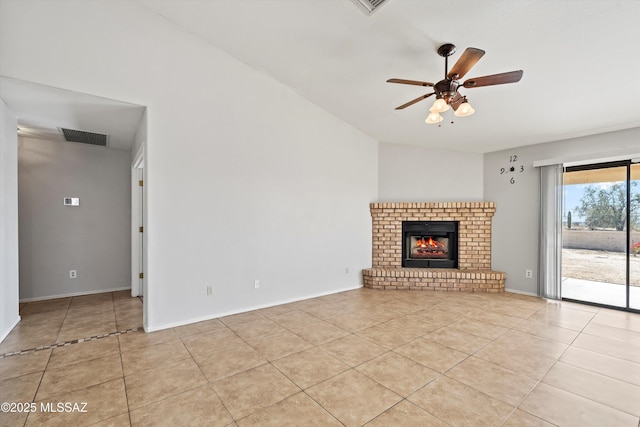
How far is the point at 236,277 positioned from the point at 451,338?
2659 mm

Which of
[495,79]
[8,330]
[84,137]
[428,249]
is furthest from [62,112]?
[428,249]

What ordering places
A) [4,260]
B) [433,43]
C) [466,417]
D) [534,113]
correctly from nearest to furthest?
[466,417] < [433,43] < [4,260] < [534,113]

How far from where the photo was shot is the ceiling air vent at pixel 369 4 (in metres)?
2.38

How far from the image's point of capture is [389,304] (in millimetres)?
4227

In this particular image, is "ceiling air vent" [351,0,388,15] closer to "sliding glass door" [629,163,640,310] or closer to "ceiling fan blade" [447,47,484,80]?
"ceiling fan blade" [447,47,484,80]

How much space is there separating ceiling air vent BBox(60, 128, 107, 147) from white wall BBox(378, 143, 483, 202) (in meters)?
4.74

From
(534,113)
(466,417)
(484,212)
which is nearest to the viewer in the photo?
(466,417)

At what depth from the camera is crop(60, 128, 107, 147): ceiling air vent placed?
404 centimetres

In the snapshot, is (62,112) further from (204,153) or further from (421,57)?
(421,57)

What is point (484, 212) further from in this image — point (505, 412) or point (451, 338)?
point (505, 412)

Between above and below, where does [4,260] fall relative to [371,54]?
below

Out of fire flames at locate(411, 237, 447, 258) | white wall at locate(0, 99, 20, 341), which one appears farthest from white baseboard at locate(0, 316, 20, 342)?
fire flames at locate(411, 237, 447, 258)

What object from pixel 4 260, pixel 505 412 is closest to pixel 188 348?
pixel 4 260

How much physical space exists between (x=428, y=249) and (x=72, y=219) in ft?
20.6
